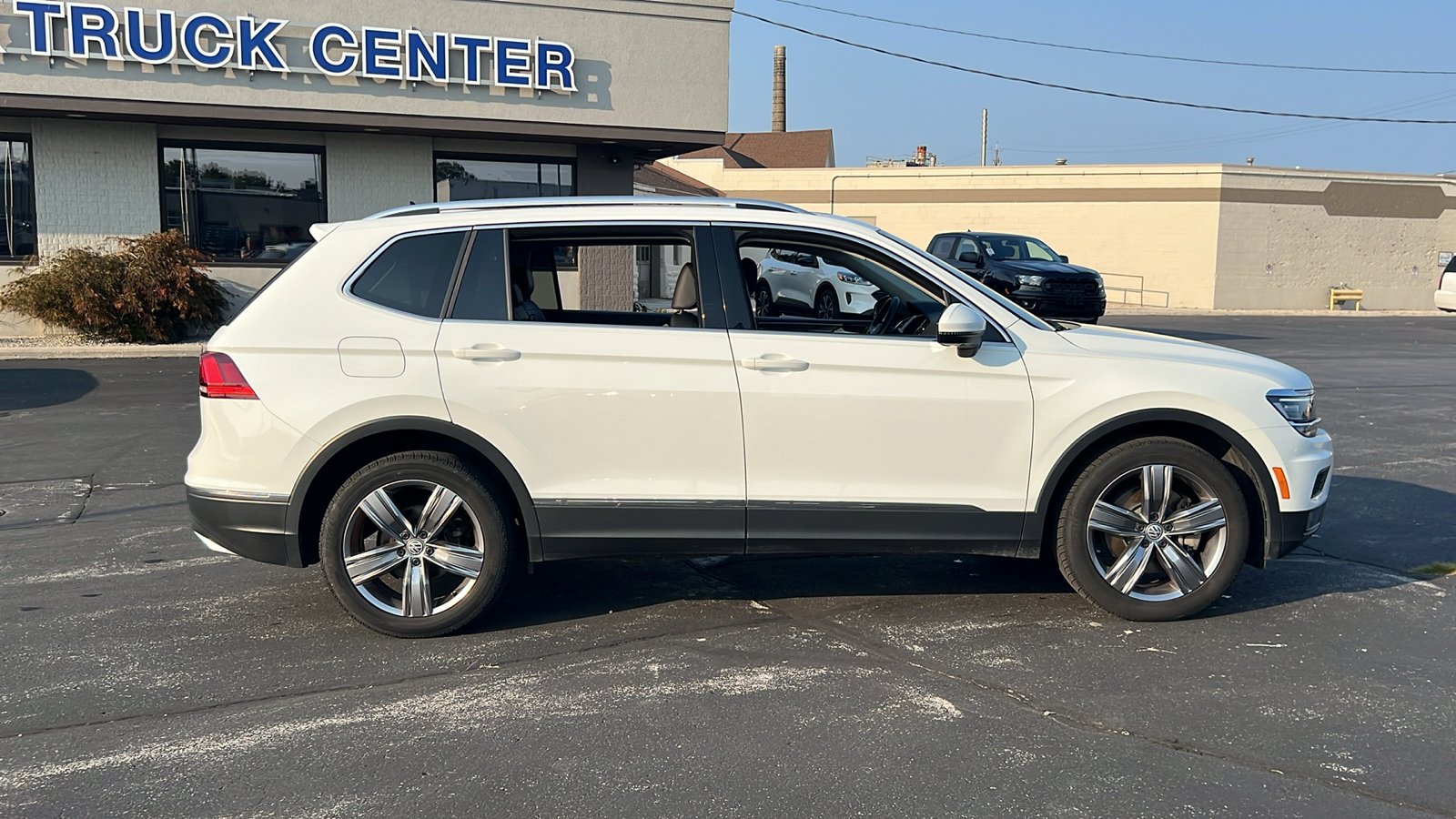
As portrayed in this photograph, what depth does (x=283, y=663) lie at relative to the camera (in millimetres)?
4750

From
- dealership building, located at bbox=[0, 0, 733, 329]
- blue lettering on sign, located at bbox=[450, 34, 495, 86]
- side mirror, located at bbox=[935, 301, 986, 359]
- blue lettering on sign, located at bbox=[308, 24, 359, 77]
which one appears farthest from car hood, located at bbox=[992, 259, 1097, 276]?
side mirror, located at bbox=[935, 301, 986, 359]

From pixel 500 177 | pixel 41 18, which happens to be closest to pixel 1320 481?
pixel 500 177

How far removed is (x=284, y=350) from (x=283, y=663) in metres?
1.32

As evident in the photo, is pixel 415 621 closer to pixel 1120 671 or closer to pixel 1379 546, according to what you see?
pixel 1120 671

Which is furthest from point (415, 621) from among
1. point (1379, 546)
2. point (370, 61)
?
point (370, 61)

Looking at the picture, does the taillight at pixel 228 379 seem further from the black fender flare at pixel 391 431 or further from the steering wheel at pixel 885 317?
the steering wheel at pixel 885 317

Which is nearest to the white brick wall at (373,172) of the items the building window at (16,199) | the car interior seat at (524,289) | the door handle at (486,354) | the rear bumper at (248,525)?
the building window at (16,199)

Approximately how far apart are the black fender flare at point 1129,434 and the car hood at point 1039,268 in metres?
15.6

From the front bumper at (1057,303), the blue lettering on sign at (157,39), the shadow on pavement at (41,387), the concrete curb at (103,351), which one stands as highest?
the blue lettering on sign at (157,39)

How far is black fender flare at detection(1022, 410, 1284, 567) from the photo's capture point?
5137 millimetres

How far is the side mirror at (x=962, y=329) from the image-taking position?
4887mm

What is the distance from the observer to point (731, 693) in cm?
444

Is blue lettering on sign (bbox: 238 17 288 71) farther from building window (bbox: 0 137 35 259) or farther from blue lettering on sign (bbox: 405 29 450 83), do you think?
building window (bbox: 0 137 35 259)

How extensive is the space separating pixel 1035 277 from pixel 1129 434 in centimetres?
1558
